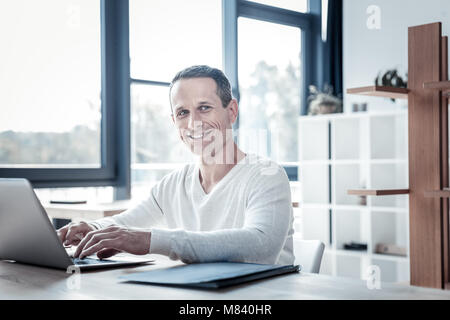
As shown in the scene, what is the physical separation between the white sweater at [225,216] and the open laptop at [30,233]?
0.53ft

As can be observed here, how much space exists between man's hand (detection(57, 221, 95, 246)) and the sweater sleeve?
359 mm

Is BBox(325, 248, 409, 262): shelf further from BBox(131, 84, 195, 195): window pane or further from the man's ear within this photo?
the man's ear

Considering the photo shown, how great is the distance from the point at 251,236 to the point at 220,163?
0.40 metres

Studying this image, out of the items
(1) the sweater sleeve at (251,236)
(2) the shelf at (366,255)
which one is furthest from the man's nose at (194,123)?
(2) the shelf at (366,255)

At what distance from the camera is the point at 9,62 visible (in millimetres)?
3316

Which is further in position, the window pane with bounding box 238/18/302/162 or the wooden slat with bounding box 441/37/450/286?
the window pane with bounding box 238/18/302/162

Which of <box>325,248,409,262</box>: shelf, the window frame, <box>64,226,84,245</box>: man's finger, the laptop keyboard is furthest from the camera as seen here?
<box>325,248,409,262</box>: shelf

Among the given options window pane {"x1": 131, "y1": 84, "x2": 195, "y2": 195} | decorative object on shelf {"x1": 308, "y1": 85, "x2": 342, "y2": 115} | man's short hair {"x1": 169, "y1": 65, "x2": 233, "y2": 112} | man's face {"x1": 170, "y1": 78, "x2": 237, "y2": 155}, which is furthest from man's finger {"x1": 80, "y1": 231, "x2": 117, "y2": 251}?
decorative object on shelf {"x1": 308, "y1": 85, "x2": 342, "y2": 115}

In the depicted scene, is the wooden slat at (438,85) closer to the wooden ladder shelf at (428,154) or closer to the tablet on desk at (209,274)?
the wooden ladder shelf at (428,154)

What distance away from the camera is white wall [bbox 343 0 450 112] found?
14.4 ft

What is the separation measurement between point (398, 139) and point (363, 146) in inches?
10.4

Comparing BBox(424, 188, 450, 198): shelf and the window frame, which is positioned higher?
the window frame

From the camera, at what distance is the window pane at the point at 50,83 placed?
3320 mm
